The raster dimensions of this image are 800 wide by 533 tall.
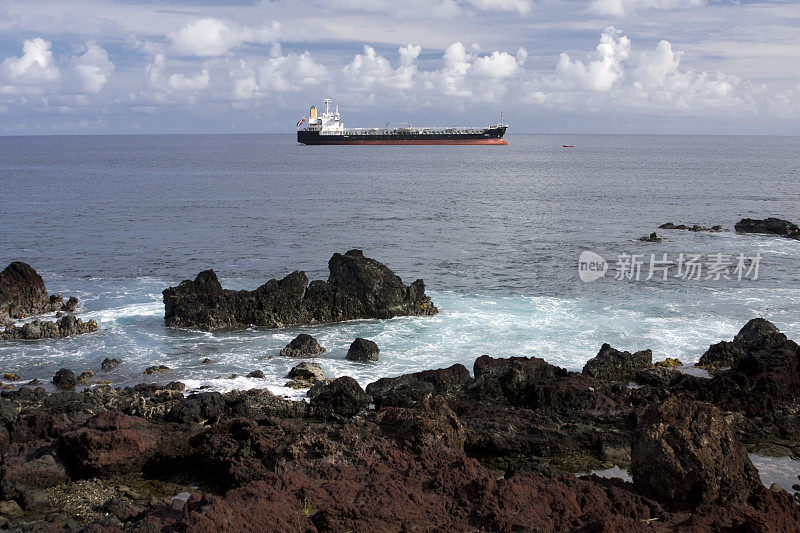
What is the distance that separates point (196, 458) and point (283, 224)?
3639 cm

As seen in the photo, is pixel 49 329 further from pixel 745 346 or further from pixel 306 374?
pixel 745 346

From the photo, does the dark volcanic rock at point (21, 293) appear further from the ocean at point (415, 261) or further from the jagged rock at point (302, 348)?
the jagged rock at point (302, 348)

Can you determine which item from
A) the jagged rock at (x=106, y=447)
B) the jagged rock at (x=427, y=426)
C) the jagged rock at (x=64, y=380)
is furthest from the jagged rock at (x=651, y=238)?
the jagged rock at (x=106, y=447)

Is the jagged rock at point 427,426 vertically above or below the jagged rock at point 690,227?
below

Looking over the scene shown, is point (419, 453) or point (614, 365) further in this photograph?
point (614, 365)

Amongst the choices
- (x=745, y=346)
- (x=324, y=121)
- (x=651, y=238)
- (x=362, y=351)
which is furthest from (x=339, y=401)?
(x=324, y=121)

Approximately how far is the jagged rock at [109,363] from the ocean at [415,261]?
0.57 feet

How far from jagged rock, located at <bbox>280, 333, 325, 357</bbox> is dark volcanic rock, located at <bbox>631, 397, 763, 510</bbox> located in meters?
11.5

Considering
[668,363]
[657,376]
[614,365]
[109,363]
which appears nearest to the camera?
[657,376]

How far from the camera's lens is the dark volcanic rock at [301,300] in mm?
23094

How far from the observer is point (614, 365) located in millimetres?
17344

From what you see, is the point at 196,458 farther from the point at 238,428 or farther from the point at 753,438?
the point at 753,438

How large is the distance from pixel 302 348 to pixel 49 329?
839 cm

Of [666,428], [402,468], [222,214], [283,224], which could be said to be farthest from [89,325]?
[222,214]
